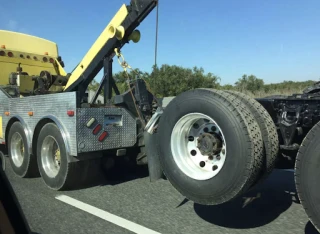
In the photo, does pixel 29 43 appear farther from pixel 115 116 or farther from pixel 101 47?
pixel 115 116

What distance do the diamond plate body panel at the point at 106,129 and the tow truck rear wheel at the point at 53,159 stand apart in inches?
15.8

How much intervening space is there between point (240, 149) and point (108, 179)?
3.38 meters

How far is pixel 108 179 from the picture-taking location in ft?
19.2

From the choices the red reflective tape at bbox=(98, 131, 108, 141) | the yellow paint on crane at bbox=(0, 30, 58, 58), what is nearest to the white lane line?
the red reflective tape at bbox=(98, 131, 108, 141)

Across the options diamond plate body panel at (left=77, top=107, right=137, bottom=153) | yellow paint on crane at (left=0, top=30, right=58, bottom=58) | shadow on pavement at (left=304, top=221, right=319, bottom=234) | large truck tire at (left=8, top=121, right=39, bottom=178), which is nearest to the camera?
shadow on pavement at (left=304, top=221, right=319, bottom=234)

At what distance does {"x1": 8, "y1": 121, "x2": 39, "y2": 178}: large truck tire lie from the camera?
6020 millimetres

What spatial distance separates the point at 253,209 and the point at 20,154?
4.40 m

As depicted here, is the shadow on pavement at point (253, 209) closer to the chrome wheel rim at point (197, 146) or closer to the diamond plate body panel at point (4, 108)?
the chrome wheel rim at point (197, 146)

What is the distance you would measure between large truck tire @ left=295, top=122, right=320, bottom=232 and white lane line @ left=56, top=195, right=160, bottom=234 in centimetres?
161

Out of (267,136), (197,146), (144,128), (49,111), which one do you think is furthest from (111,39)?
(267,136)

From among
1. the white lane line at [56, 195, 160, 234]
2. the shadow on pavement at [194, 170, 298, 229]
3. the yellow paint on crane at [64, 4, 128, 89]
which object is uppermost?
the yellow paint on crane at [64, 4, 128, 89]

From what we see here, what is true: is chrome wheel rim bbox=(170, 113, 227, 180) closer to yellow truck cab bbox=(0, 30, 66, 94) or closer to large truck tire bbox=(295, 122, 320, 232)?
large truck tire bbox=(295, 122, 320, 232)

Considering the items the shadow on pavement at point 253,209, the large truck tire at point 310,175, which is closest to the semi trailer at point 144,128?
the large truck tire at point 310,175

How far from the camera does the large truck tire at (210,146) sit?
3018 millimetres
